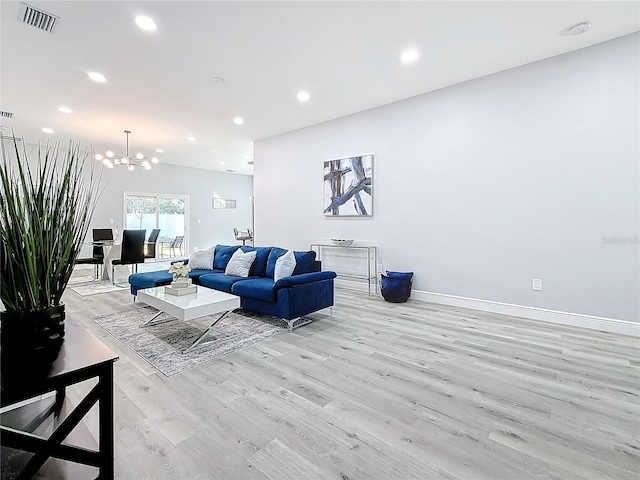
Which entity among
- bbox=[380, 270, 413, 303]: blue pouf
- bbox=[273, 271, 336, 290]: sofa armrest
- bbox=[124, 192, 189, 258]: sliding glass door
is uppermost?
bbox=[124, 192, 189, 258]: sliding glass door

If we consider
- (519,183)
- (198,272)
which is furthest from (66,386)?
(519,183)

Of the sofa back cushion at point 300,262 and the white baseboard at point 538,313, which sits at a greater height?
the sofa back cushion at point 300,262

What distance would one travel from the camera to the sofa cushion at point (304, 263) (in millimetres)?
3869

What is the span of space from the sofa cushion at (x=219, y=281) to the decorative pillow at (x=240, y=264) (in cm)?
9

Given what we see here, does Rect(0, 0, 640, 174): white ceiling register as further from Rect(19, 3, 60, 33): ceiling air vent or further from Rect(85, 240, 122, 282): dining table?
Rect(85, 240, 122, 282): dining table

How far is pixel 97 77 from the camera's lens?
12.9 feet

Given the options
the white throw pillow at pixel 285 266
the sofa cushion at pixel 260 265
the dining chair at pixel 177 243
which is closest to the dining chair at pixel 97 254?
the dining chair at pixel 177 243

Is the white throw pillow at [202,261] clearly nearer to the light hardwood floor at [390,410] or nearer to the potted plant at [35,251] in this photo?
the light hardwood floor at [390,410]

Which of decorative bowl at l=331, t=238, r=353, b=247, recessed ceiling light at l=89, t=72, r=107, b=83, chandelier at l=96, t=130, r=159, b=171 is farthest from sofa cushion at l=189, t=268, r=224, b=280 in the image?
chandelier at l=96, t=130, r=159, b=171

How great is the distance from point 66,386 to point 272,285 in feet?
7.67

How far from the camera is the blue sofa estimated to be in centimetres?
335

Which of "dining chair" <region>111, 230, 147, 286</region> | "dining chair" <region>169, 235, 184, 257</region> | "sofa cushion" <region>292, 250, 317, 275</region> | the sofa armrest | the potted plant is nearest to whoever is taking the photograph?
the potted plant

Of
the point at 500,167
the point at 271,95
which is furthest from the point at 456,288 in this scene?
the point at 271,95

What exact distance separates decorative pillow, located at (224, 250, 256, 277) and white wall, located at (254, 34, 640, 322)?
194cm
